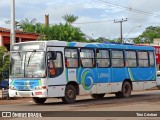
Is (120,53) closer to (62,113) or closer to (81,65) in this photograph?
(81,65)

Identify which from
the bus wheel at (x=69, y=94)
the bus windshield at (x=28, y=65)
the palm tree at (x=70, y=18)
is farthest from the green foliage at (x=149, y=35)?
the bus windshield at (x=28, y=65)

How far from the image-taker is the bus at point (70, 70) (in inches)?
741

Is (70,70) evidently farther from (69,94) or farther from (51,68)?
(51,68)

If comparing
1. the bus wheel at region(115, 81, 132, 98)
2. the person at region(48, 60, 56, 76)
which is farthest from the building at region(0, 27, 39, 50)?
the person at region(48, 60, 56, 76)

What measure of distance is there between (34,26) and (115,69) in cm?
4588

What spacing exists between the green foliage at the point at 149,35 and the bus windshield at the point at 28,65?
82230mm

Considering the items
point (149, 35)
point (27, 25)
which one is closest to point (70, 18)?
point (27, 25)

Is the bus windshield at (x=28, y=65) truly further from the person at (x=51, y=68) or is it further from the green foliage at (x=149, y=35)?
the green foliage at (x=149, y=35)

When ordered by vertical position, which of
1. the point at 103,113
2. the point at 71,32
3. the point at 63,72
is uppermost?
the point at 71,32

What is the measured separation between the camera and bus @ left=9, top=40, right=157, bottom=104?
18.8 m

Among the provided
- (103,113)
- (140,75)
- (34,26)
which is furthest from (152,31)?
(103,113)

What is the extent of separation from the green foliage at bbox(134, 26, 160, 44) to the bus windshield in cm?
8223

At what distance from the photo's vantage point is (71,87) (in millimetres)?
20062

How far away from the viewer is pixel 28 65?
1905 cm
